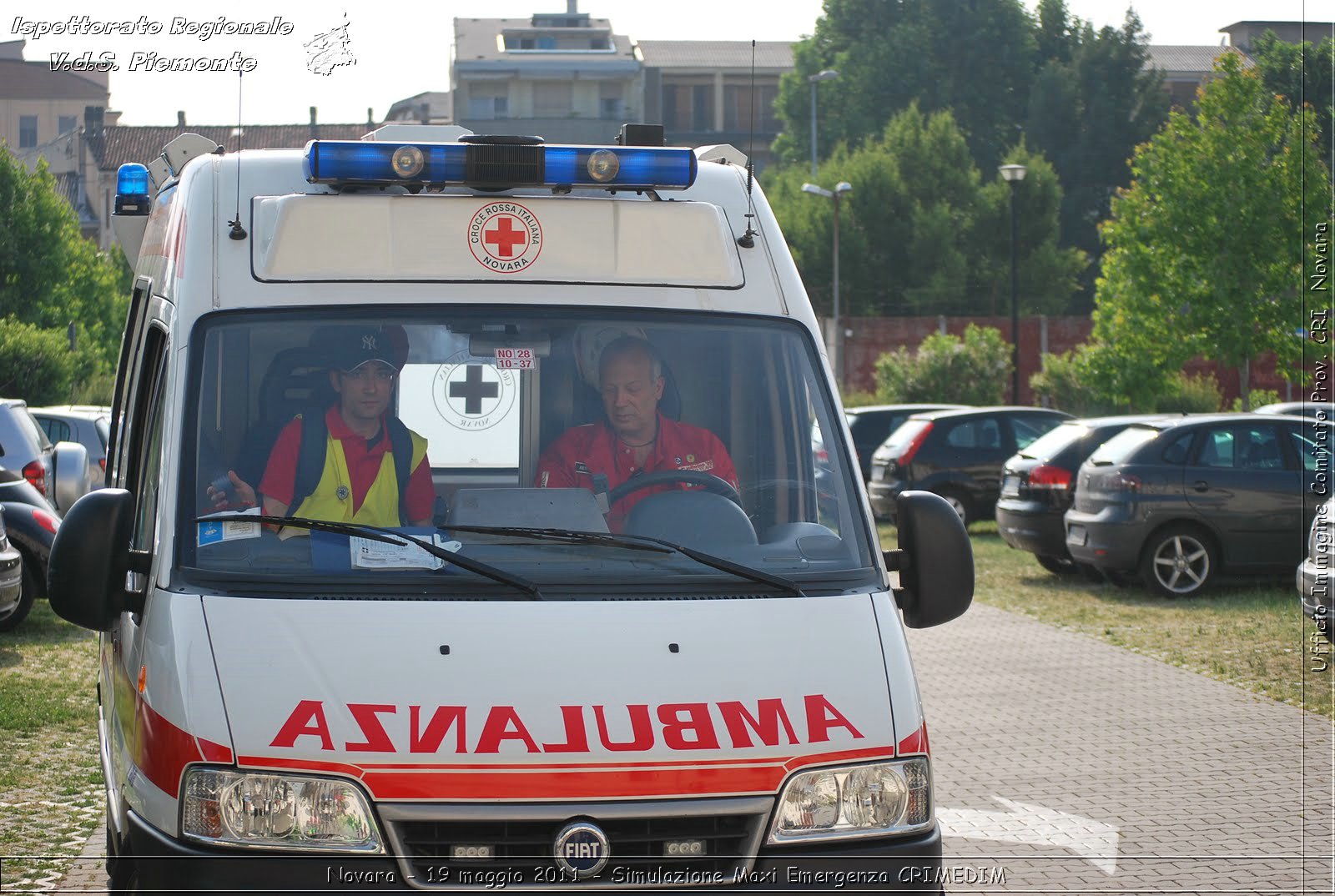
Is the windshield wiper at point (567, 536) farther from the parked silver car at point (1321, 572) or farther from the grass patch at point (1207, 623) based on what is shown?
the parked silver car at point (1321, 572)

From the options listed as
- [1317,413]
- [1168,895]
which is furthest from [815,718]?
[1317,413]

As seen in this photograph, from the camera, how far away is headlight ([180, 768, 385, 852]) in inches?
145

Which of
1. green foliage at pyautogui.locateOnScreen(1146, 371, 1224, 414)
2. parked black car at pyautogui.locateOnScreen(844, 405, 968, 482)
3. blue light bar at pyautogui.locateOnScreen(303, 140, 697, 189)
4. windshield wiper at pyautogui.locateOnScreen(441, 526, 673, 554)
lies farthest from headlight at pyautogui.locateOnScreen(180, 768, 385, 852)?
green foliage at pyautogui.locateOnScreen(1146, 371, 1224, 414)

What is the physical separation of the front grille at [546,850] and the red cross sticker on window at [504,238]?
1.70 meters

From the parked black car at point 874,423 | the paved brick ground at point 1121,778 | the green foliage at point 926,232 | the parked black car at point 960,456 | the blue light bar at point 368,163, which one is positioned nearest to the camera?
the blue light bar at point 368,163

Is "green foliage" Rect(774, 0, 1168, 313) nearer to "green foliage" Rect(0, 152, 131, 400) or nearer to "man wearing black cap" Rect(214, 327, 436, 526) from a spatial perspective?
"green foliage" Rect(0, 152, 131, 400)

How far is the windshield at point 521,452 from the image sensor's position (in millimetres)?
4195

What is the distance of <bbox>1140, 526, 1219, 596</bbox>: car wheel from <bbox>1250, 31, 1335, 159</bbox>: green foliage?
33.8 m

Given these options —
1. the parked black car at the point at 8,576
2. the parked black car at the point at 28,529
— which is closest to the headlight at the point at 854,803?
the parked black car at the point at 8,576

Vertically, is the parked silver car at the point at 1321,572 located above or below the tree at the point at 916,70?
below

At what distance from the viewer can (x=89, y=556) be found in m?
4.09

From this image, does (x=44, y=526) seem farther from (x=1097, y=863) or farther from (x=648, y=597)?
(x=648, y=597)

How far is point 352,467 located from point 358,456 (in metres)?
0.05

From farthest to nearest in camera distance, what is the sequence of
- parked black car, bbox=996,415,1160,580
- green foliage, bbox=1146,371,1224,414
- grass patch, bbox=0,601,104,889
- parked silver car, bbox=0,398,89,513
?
green foliage, bbox=1146,371,1224,414
parked black car, bbox=996,415,1160,580
parked silver car, bbox=0,398,89,513
grass patch, bbox=0,601,104,889
